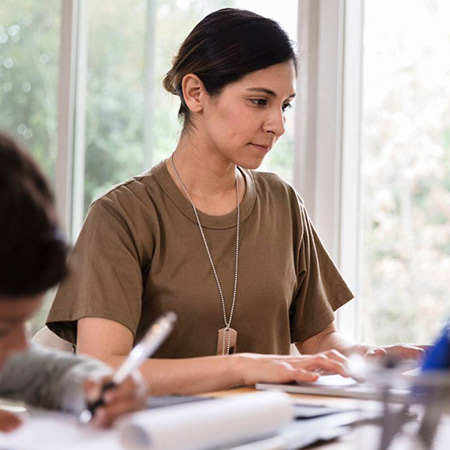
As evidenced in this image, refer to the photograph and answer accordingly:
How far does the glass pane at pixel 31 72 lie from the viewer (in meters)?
3.29

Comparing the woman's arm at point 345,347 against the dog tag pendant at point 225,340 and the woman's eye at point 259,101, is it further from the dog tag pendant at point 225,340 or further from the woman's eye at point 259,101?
the woman's eye at point 259,101

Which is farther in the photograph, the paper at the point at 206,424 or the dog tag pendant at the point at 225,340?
the dog tag pendant at the point at 225,340

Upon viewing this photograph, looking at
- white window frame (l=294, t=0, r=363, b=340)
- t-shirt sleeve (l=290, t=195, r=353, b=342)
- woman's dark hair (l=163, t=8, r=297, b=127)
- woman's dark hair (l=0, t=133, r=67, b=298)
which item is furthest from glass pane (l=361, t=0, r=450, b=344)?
woman's dark hair (l=0, t=133, r=67, b=298)

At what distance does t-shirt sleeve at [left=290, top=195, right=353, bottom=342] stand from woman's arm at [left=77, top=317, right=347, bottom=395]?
1.64 feet

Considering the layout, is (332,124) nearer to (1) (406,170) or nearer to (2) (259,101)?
(1) (406,170)

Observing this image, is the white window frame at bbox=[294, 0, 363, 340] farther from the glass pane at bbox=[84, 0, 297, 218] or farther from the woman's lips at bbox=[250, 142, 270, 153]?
the woman's lips at bbox=[250, 142, 270, 153]

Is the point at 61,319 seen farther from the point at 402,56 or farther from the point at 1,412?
the point at 402,56

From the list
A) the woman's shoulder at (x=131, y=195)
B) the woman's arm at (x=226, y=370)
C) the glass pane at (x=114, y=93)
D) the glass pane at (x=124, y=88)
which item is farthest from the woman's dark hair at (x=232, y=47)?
the glass pane at (x=114, y=93)

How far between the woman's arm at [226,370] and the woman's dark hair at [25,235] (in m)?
0.67

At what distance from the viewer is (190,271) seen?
5.94 ft

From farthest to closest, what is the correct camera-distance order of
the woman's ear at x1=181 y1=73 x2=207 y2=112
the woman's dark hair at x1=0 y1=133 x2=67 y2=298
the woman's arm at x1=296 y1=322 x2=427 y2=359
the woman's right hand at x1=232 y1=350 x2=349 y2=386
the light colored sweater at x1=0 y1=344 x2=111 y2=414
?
the woman's ear at x1=181 y1=73 x2=207 y2=112 → the woman's arm at x1=296 y1=322 x2=427 y2=359 → the woman's right hand at x1=232 y1=350 x2=349 y2=386 → the light colored sweater at x1=0 y1=344 x2=111 y2=414 → the woman's dark hair at x1=0 y1=133 x2=67 y2=298

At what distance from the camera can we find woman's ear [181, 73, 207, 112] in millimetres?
1898

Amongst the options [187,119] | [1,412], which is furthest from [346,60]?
[1,412]

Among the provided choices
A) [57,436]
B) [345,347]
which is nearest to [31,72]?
[345,347]
